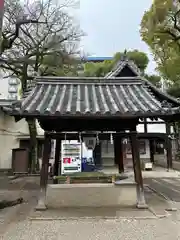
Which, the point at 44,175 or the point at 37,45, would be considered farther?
the point at 37,45

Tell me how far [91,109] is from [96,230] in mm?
3010

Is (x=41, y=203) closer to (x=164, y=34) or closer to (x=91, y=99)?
(x=91, y=99)

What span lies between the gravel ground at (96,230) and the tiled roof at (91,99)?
2.61 metres

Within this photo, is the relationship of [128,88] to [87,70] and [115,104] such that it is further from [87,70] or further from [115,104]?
[87,70]

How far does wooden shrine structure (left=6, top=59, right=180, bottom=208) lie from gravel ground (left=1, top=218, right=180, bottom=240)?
1.55 meters

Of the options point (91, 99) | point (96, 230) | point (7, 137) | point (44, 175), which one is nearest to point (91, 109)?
point (91, 99)

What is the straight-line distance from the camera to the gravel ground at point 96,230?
18.6ft

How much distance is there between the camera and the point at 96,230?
20.0ft

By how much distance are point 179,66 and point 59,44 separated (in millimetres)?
10713

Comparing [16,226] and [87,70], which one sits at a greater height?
[87,70]

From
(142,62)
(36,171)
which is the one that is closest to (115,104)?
(36,171)

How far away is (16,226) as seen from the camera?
6.47 m

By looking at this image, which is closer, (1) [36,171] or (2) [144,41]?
(1) [36,171]

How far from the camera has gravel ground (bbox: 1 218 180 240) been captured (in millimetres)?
5680
